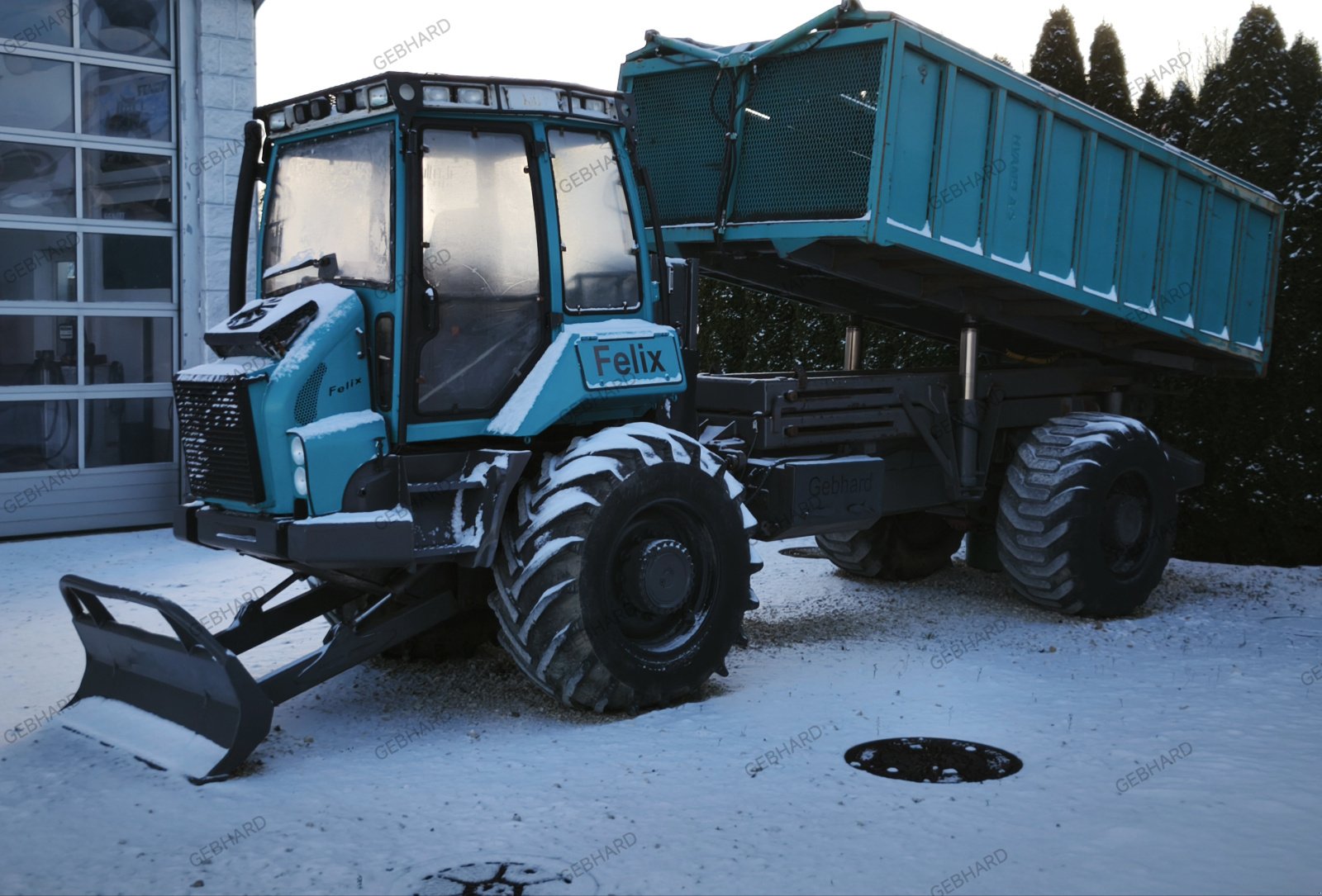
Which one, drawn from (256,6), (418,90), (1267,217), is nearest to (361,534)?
(418,90)

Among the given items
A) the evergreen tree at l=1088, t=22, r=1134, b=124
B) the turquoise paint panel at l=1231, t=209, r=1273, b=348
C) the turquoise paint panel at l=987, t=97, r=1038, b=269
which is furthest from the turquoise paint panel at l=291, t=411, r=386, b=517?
the evergreen tree at l=1088, t=22, r=1134, b=124

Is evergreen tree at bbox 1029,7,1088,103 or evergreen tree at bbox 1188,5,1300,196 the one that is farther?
evergreen tree at bbox 1029,7,1088,103

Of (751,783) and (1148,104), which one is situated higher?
(1148,104)

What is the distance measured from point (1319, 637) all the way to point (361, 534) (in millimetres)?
5435

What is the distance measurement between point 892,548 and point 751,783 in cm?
418

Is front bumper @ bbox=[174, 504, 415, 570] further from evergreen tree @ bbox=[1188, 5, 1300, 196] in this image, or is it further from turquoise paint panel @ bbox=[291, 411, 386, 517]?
evergreen tree @ bbox=[1188, 5, 1300, 196]

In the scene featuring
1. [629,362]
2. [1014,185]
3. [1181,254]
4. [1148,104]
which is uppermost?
[1148,104]

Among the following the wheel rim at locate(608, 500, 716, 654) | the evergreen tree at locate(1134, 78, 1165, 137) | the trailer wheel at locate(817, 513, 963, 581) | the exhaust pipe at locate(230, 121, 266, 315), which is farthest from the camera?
the evergreen tree at locate(1134, 78, 1165, 137)

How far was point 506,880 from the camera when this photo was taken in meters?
4.20

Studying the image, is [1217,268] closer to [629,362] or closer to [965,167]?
[965,167]

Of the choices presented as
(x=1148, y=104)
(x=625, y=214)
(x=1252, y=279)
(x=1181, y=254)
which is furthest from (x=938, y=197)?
(x=1148, y=104)

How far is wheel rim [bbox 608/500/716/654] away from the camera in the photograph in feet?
19.4

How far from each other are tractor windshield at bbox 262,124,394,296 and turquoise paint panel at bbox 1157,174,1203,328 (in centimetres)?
502

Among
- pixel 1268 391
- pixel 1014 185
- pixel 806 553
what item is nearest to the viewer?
pixel 1014 185
